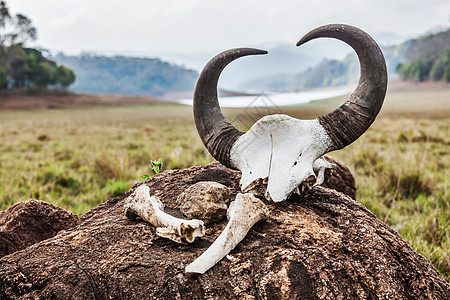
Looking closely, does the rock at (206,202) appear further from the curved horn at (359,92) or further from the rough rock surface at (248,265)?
the curved horn at (359,92)

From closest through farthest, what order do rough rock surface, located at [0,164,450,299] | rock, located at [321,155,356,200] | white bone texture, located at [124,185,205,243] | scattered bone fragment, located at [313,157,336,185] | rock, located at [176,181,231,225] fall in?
rough rock surface, located at [0,164,450,299] → white bone texture, located at [124,185,205,243] → rock, located at [176,181,231,225] → scattered bone fragment, located at [313,157,336,185] → rock, located at [321,155,356,200]

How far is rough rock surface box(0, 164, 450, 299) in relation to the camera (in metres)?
1.58

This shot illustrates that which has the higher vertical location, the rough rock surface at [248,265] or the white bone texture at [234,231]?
the white bone texture at [234,231]

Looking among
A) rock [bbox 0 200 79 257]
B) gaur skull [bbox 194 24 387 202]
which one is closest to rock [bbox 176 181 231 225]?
gaur skull [bbox 194 24 387 202]

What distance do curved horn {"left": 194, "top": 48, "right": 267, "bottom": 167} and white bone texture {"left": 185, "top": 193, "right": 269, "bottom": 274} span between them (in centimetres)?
57

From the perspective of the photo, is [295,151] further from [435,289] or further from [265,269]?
[435,289]

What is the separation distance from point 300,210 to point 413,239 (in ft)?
6.56

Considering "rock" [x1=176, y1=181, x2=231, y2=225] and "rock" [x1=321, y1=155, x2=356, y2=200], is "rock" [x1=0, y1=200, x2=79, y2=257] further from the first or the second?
"rock" [x1=321, y1=155, x2=356, y2=200]

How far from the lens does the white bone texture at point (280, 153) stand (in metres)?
2.03

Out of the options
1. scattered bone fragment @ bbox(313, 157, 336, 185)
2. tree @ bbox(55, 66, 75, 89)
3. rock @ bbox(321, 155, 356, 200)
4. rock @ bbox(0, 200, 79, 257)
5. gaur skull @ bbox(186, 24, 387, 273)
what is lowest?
rock @ bbox(0, 200, 79, 257)

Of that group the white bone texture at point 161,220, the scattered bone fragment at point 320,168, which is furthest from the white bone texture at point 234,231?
the scattered bone fragment at point 320,168

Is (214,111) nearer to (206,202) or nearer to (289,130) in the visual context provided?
(289,130)

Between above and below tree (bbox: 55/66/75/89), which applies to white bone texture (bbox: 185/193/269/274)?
below

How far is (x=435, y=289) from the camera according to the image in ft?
5.92
